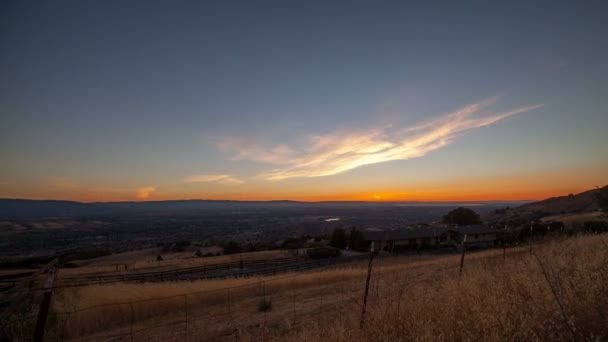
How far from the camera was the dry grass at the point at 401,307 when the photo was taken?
4262 millimetres

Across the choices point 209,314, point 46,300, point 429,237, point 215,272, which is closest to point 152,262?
point 215,272

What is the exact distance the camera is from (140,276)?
101 feet

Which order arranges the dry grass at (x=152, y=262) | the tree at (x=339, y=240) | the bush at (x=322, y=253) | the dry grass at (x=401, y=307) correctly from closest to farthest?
the dry grass at (x=401, y=307) → the dry grass at (x=152, y=262) → the bush at (x=322, y=253) → the tree at (x=339, y=240)

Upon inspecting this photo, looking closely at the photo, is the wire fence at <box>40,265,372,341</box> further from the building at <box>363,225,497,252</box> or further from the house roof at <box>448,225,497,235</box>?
the house roof at <box>448,225,497,235</box>

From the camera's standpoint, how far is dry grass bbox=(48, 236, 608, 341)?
426 centimetres

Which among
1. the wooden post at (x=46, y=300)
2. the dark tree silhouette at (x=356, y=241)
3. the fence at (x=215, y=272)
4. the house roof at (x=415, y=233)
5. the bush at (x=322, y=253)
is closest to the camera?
the wooden post at (x=46, y=300)

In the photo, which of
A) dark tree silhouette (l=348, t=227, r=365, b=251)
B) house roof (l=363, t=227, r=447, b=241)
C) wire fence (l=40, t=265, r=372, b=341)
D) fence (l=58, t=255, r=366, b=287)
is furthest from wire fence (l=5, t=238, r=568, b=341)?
house roof (l=363, t=227, r=447, b=241)

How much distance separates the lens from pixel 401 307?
604 cm

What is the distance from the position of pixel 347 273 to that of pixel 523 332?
18964 mm

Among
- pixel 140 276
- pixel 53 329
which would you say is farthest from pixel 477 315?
pixel 140 276

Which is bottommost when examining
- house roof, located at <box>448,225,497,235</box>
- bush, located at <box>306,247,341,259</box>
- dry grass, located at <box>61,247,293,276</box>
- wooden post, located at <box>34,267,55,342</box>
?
dry grass, located at <box>61,247,293,276</box>

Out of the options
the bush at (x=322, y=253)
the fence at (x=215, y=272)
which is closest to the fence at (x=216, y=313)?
the fence at (x=215, y=272)

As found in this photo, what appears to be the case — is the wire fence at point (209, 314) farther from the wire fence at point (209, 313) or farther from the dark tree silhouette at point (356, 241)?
the dark tree silhouette at point (356, 241)

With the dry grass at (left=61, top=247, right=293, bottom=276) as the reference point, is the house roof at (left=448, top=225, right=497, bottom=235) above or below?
above
